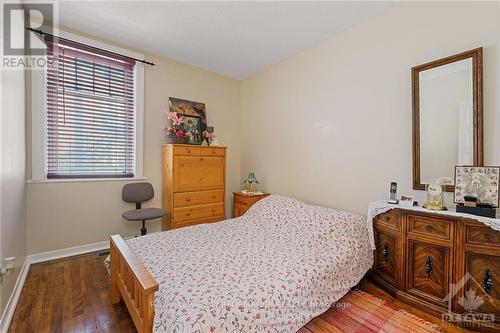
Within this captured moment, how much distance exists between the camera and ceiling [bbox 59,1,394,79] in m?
2.37

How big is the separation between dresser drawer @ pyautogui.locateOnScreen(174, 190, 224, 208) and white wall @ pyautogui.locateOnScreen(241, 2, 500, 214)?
858 millimetres

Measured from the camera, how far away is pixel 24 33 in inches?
96.7

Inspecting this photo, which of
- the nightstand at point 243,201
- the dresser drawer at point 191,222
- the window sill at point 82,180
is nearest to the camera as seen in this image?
the window sill at point 82,180

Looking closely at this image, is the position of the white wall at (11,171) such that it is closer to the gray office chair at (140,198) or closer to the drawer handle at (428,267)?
the gray office chair at (140,198)

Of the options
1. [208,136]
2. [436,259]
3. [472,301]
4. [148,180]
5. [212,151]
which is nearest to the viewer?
[472,301]

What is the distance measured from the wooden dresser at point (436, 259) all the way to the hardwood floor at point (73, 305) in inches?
5.5

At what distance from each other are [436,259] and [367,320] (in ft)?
2.33

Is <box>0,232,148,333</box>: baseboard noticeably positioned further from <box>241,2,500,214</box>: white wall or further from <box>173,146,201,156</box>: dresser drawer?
<box>241,2,500,214</box>: white wall

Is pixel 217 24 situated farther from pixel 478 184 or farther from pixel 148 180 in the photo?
pixel 478 184

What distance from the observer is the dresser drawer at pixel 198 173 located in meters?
3.26

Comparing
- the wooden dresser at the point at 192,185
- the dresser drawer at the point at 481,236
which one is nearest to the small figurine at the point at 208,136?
the wooden dresser at the point at 192,185

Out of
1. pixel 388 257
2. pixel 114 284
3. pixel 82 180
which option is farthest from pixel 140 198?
pixel 388 257

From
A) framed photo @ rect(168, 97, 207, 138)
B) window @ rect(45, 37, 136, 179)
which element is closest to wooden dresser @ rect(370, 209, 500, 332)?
framed photo @ rect(168, 97, 207, 138)

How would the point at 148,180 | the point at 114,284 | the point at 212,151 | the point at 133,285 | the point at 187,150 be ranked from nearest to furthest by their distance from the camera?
the point at 133,285, the point at 114,284, the point at 187,150, the point at 148,180, the point at 212,151
